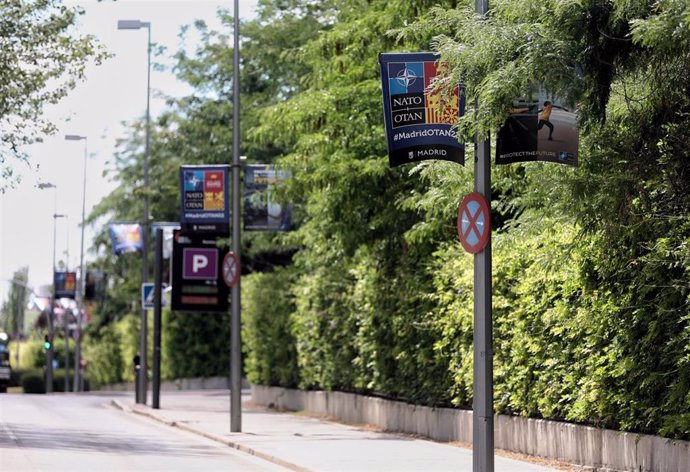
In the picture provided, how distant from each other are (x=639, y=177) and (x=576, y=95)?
4.40 ft

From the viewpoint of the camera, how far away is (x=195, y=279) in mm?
36531

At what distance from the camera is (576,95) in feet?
45.6

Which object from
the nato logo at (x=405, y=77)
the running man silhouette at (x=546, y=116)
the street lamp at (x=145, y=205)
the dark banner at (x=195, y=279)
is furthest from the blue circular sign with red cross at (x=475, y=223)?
the street lamp at (x=145, y=205)

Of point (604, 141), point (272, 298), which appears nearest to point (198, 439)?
point (272, 298)

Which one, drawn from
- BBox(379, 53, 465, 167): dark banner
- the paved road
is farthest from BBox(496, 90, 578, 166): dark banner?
the paved road

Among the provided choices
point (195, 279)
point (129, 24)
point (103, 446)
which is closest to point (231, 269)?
point (103, 446)

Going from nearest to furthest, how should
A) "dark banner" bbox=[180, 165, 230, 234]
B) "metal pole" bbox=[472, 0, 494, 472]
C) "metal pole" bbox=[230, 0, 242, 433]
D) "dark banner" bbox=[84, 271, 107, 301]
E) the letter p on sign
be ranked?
"metal pole" bbox=[472, 0, 494, 472] < "metal pole" bbox=[230, 0, 242, 433] < "dark banner" bbox=[180, 165, 230, 234] < the letter p on sign < "dark banner" bbox=[84, 271, 107, 301]

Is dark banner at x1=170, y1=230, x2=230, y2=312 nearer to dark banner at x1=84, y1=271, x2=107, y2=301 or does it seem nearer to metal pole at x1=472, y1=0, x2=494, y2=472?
metal pole at x1=472, y1=0, x2=494, y2=472

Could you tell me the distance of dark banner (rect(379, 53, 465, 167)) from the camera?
1473cm

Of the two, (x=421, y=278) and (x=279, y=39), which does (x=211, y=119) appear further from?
(x=421, y=278)

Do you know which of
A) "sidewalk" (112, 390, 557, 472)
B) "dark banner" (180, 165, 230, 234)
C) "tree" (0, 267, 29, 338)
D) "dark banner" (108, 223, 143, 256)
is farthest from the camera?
"tree" (0, 267, 29, 338)

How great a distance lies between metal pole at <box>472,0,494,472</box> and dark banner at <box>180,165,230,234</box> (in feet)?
44.8

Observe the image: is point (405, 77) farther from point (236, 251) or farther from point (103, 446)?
point (236, 251)

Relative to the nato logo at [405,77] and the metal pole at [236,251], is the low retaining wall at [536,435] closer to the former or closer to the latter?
the metal pole at [236,251]
